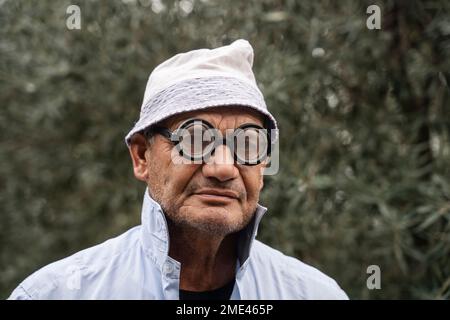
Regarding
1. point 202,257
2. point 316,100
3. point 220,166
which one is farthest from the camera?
point 316,100

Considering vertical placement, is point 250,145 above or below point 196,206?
above

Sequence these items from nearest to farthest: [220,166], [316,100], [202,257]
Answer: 1. [220,166]
2. [202,257]
3. [316,100]

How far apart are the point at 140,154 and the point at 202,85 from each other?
0.26m

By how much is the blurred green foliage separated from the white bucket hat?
2.85 feet

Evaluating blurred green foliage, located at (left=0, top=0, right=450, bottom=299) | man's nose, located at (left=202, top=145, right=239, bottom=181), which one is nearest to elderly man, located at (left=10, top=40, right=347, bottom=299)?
man's nose, located at (left=202, top=145, right=239, bottom=181)

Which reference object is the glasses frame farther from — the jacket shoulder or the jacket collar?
the jacket shoulder

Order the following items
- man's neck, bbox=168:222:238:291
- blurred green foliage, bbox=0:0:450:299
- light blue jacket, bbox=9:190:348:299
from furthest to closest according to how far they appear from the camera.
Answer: blurred green foliage, bbox=0:0:450:299
man's neck, bbox=168:222:238:291
light blue jacket, bbox=9:190:348:299

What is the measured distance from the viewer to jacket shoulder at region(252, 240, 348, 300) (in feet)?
5.28

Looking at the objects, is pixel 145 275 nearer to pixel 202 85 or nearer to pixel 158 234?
pixel 158 234

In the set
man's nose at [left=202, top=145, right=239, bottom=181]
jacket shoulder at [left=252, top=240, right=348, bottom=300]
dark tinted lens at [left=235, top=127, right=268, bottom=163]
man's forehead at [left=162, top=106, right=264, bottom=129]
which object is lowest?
jacket shoulder at [left=252, top=240, right=348, bottom=300]

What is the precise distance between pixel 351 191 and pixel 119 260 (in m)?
1.16

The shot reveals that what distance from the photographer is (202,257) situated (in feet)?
5.25

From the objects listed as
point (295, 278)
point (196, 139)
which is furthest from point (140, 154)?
point (295, 278)

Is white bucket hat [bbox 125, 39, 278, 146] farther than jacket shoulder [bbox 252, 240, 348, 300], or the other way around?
jacket shoulder [bbox 252, 240, 348, 300]
